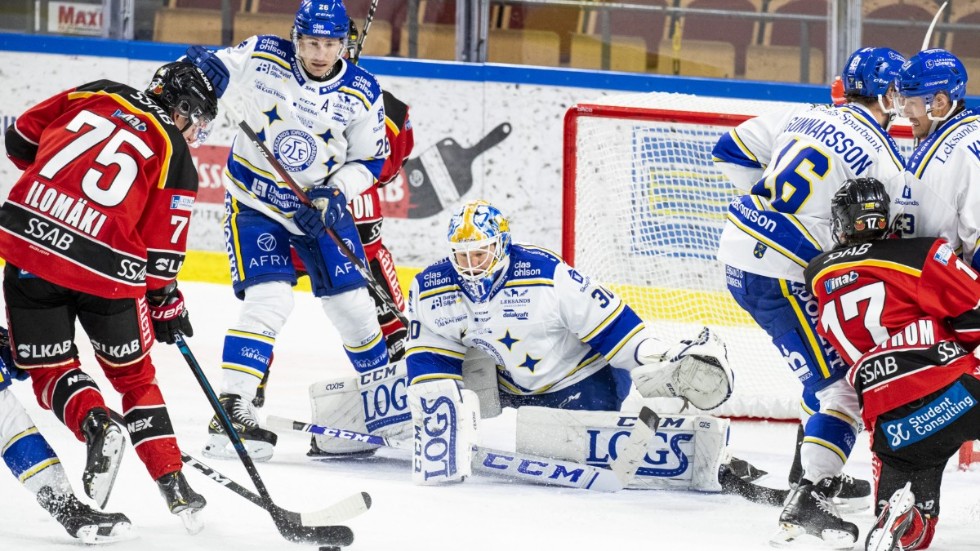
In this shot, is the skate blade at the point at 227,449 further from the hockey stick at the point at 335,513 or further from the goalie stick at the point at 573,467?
the hockey stick at the point at 335,513

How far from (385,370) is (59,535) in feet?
4.01

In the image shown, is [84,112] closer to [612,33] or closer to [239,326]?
[239,326]

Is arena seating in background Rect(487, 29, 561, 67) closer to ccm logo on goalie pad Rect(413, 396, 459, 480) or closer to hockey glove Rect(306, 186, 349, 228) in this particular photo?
hockey glove Rect(306, 186, 349, 228)

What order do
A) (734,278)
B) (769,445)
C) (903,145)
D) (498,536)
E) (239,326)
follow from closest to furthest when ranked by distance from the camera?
(498,536) < (734,278) < (239,326) < (769,445) < (903,145)

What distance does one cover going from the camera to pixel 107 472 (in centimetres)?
297

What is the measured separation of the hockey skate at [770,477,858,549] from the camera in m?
3.16

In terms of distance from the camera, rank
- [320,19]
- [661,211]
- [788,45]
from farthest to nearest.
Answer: [788,45] → [661,211] → [320,19]

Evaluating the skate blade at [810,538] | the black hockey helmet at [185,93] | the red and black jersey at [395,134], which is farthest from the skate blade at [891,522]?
the red and black jersey at [395,134]

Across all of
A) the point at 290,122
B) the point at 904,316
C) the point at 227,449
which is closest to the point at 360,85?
the point at 290,122

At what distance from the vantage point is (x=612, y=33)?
6520mm

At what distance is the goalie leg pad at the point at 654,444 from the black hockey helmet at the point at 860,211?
2.50 ft

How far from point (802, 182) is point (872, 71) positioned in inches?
12.8

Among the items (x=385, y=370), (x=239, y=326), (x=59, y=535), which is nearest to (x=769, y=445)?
(x=385, y=370)

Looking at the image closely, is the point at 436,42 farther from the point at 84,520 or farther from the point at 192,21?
the point at 84,520
